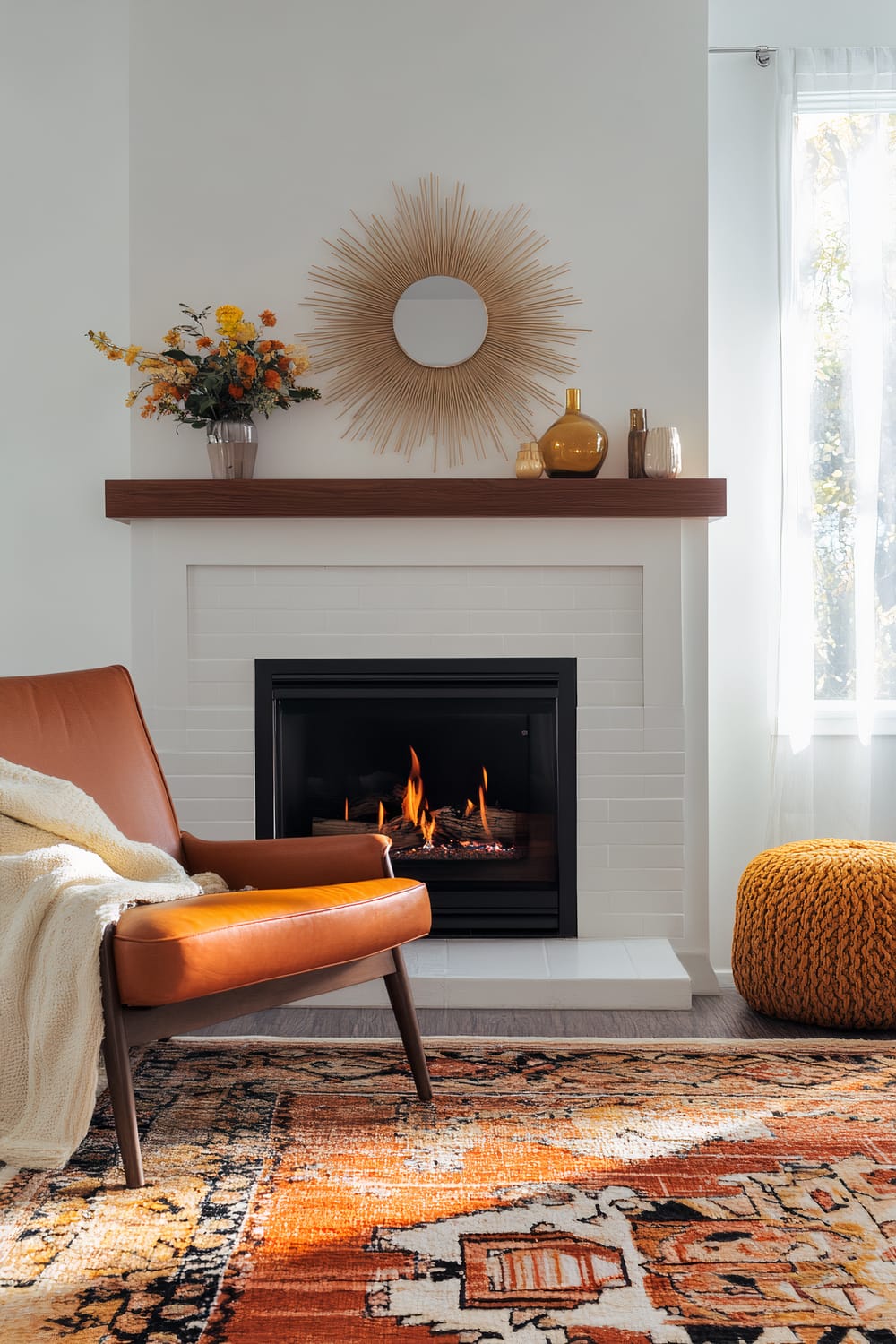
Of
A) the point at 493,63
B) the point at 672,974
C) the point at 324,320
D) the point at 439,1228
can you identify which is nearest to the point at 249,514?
the point at 324,320

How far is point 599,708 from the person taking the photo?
331 cm

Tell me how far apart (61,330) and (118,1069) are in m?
2.26

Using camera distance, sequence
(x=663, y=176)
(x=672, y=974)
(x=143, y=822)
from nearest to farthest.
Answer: (x=143, y=822), (x=672, y=974), (x=663, y=176)

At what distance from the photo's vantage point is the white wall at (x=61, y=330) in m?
3.34

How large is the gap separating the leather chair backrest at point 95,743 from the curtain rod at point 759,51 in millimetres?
2592

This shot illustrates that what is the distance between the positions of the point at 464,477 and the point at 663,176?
3.36ft

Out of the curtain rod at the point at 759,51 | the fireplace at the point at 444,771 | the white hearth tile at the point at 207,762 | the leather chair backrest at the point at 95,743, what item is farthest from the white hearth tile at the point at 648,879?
the curtain rod at the point at 759,51

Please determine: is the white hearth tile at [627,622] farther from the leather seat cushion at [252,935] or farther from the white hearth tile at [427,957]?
the leather seat cushion at [252,935]

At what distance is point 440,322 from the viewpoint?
331 cm

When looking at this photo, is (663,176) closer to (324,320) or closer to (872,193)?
(872,193)

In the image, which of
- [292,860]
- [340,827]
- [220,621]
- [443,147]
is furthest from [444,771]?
[443,147]

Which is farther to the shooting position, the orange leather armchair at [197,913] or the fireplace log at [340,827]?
the fireplace log at [340,827]

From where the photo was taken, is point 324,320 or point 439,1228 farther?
point 324,320

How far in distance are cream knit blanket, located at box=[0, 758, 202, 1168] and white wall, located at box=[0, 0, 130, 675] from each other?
1.23m
